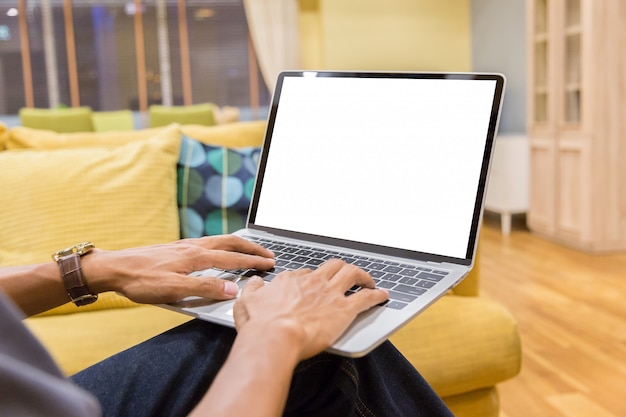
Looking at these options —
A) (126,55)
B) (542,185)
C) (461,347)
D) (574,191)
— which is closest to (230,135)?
(461,347)

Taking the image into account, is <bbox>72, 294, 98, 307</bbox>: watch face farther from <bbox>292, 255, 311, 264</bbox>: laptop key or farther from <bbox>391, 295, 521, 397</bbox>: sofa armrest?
<bbox>391, 295, 521, 397</bbox>: sofa armrest

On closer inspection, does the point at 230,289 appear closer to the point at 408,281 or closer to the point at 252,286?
the point at 252,286

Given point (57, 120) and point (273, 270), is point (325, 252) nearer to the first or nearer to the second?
point (273, 270)

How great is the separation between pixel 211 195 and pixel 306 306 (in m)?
1.16

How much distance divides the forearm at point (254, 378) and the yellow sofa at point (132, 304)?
870mm

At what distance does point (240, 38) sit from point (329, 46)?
89 cm

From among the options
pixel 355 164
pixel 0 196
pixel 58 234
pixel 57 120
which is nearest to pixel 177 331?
pixel 355 164

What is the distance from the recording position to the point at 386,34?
6785mm

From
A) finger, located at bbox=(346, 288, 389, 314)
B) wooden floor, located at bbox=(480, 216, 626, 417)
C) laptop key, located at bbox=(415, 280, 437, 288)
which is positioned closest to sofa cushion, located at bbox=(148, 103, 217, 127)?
wooden floor, located at bbox=(480, 216, 626, 417)

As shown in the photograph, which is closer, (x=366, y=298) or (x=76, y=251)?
(x=366, y=298)

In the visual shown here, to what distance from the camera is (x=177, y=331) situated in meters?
0.83

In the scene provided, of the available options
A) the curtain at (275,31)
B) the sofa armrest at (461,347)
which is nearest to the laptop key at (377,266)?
Answer: the sofa armrest at (461,347)

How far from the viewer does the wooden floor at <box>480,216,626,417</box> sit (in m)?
2.00

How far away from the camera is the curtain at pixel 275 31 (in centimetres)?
663
